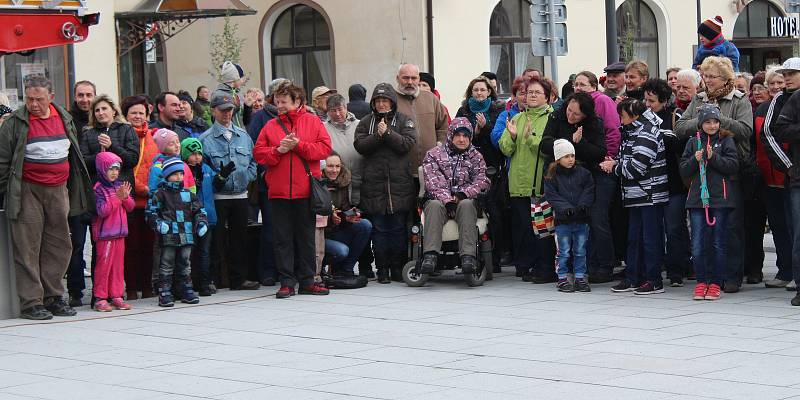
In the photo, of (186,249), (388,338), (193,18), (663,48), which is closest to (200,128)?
(186,249)

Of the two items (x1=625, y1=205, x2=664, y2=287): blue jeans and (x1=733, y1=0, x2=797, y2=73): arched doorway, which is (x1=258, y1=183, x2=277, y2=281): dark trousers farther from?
(x1=733, y1=0, x2=797, y2=73): arched doorway

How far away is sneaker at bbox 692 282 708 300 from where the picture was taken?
12281mm

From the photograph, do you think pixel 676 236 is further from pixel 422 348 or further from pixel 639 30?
pixel 639 30

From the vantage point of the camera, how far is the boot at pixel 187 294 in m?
12.9

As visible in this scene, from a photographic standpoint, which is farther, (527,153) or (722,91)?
(527,153)

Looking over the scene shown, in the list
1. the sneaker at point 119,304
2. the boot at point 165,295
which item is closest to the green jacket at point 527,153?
the boot at point 165,295

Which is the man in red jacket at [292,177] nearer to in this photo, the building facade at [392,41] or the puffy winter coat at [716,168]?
the puffy winter coat at [716,168]

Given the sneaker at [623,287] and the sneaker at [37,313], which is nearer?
the sneaker at [37,313]

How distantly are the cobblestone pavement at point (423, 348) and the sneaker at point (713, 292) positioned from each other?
0.18 metres

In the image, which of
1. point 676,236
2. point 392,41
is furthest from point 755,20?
point 676,236

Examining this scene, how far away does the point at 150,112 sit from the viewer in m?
14.3

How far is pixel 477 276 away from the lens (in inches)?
537

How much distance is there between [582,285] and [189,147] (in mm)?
3765

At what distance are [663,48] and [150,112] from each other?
20.0 m
